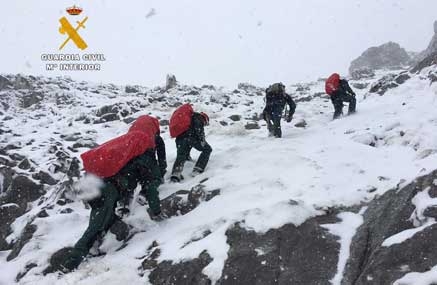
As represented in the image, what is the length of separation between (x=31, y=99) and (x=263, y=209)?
1459 centimetres

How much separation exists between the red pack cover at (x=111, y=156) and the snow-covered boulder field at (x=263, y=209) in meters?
1.16

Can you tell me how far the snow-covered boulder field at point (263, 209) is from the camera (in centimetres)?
555

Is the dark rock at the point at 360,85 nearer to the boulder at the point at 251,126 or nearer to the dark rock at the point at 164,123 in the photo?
→ the boulder at the point at 251,126

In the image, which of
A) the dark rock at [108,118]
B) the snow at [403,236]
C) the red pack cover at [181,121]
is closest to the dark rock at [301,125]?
the red pack cover at [181,121]

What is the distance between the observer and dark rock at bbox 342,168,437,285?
4883 mm

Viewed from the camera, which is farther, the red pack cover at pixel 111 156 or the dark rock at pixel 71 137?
the dark rock at pixel 71 137

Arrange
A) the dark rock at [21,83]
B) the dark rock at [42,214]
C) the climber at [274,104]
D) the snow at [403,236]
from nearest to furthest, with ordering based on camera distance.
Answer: the snow at [403,236] → the dark rock at [42,214] → the climber at [274,104] → the dark rock at [21,83]

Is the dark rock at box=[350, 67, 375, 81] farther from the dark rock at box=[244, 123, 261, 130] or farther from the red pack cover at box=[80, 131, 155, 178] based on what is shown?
the red pack cover at box=[80, 131, 155, 178]

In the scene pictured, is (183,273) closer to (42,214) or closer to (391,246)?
(391,246)

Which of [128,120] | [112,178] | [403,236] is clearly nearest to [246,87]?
[128,120]

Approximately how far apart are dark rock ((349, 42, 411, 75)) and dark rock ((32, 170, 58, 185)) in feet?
103

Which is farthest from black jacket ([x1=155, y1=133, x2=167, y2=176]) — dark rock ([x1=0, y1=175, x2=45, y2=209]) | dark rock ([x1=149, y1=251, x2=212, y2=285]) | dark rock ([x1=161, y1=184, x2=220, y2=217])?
dark rock ([x1=149, y1=251, x2=212, y2=285])

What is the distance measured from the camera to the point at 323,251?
5738mm

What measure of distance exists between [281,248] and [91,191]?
2878mm
